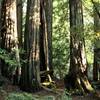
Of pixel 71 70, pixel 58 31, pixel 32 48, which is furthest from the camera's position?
pixel 58 31

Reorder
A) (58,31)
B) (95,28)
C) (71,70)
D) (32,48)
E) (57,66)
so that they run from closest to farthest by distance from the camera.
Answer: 1. (95,28)
2. (32,48)
3. (71,70)
4. (58,31)
5. (57,66)

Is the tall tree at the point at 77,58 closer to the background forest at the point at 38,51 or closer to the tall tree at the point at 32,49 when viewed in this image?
the background forest at the point at 38,51

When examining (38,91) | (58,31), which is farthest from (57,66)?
(38,91)

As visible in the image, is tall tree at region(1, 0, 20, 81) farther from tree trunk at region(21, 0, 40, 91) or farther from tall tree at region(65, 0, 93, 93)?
tall tree at region(65, 0, 93, 93)

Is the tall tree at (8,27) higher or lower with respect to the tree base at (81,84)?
higher

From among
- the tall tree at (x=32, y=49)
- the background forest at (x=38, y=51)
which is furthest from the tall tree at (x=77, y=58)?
the tall tree at (x=32, y=49)

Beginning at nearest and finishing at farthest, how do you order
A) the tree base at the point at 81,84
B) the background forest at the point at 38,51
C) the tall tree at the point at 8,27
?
the background forest at the point at 38,51 < the tall tree at the point at 8,27 < the tree base at the point at 81,84

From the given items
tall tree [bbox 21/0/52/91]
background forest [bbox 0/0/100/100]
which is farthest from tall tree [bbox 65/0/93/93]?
tall tree [bbox 21/0/52/91]

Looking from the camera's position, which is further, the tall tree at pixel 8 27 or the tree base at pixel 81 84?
the tree base at pixel 81 84

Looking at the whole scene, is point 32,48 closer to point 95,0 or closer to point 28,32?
point 28,32

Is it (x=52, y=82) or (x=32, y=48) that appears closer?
(x=32, y=48)

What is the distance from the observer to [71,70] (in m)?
14.0

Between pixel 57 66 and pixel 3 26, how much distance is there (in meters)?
10.7

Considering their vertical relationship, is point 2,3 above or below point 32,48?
above
